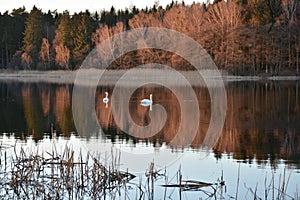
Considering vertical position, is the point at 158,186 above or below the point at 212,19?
below

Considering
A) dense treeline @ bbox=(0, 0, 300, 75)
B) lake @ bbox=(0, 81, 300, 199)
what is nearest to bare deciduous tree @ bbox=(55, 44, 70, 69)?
dense treeline @ bbox=(0, 0, 300, 75)

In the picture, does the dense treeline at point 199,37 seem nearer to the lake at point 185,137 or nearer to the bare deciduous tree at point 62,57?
the bare deciduous tree at point 62,57

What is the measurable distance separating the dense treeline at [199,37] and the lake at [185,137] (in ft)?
64.0

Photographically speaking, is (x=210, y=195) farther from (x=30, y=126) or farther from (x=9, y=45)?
(x=9, y=45)

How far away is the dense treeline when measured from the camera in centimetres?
4797

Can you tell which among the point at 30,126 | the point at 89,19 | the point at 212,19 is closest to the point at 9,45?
the point at 89,19

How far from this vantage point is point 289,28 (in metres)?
47.9

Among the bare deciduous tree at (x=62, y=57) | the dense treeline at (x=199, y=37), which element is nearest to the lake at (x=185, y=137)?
the dense treeline at (x=199, y=37)

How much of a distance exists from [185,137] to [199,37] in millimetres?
37142

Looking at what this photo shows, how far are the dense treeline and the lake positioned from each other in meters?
19.5

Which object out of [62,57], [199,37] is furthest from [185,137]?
[62,57]

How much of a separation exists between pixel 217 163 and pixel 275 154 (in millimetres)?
1872

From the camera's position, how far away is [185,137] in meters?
14.8

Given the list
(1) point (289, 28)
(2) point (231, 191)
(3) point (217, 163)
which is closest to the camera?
(2) point (231, 191)
